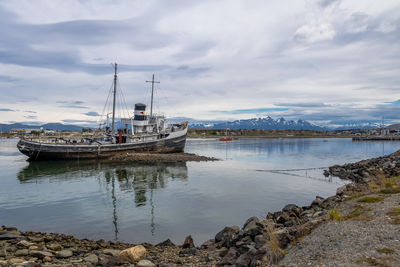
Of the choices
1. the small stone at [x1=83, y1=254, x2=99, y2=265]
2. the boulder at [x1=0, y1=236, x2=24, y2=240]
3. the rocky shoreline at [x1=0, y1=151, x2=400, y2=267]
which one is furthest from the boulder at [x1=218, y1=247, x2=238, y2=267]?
the boulder at [x1=0, y1=236, x2=24, y2=240]

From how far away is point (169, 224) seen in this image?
48.0ft

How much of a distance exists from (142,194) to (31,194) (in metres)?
8.53

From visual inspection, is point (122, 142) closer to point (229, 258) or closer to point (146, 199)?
point (146, 199)

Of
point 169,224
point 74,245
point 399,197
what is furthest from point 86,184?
point 399,197

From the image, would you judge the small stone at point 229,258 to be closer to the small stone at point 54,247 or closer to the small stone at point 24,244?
the small stone at point 54,247

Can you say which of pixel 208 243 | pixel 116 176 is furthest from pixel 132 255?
pixel 116 176

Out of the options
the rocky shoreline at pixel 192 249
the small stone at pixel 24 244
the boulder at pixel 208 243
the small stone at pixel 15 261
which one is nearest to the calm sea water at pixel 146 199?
the boulder at pixel 208 243

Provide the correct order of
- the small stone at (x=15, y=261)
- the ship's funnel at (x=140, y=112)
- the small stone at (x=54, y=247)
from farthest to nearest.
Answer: the ship's funnel at (x=140, y=112), the small stone at (x=54, y=247), the small stone at (x=15, y=261)

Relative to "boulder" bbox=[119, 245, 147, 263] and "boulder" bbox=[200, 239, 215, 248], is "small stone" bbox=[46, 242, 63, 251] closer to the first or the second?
"boulder" bbox=[119, 245, 147, 263]

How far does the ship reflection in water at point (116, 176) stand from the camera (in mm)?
21453

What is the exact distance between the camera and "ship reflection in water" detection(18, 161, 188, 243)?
70.4 feet

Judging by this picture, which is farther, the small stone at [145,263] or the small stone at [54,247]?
the small stone at [54,247]

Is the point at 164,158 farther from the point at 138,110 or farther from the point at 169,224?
the point at 169,224

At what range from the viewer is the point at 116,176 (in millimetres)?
30781
